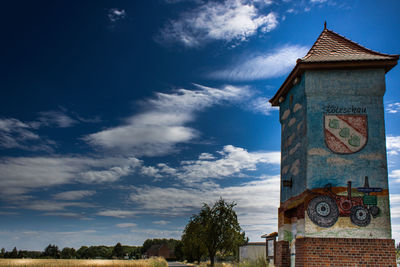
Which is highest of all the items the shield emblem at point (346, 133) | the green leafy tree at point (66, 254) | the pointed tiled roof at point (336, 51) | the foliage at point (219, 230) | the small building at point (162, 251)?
the pointed tiled roof at point (336, 51)

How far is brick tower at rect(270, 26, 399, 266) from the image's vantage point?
13.2 meters

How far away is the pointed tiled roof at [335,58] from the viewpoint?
47.7 feet

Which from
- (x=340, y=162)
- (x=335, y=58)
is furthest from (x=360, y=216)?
(x=335, y=58)

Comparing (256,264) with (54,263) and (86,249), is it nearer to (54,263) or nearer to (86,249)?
(54,263)

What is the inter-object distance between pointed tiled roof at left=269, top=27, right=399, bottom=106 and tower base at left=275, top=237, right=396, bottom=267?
6.56 m

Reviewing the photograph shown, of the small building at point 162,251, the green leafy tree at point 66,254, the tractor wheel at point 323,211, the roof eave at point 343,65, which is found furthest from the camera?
the small building at point 162,251

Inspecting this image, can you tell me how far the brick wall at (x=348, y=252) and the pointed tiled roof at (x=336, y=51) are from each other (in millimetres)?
6890

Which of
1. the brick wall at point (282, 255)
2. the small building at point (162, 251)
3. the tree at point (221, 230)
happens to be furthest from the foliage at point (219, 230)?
the small building at point (162, 251)

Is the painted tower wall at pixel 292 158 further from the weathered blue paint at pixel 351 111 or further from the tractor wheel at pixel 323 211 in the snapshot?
the tractor wheel at pixel 323 211

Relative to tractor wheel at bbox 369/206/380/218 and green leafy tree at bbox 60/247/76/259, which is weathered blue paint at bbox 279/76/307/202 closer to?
tractor wheel at bbox 369/206/380/218

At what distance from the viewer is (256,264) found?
16.1 m

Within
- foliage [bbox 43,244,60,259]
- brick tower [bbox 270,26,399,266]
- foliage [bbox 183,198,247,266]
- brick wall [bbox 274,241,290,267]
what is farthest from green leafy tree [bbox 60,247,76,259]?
brick tower [bbox 270,26,399,266]

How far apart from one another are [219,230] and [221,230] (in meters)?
0.26

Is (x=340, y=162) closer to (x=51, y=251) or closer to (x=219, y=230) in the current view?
(x=219, y=230)
